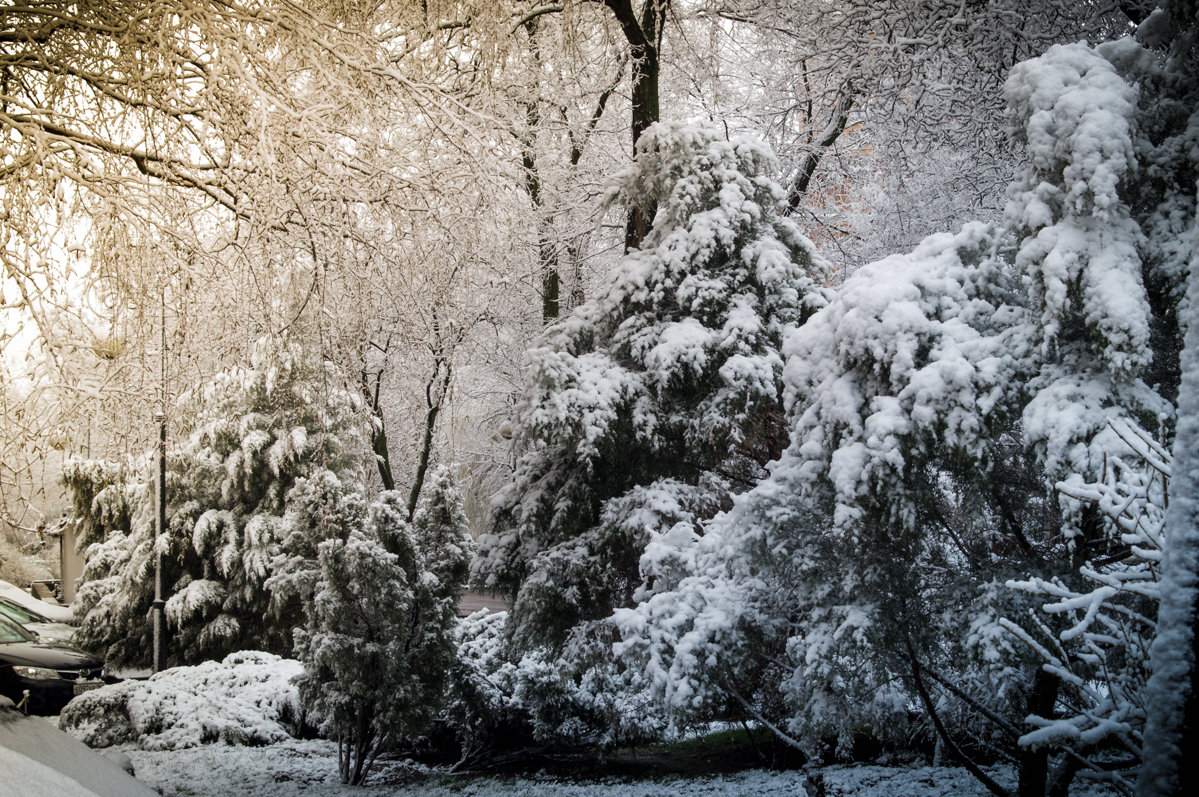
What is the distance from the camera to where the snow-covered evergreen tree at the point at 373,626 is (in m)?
7.34

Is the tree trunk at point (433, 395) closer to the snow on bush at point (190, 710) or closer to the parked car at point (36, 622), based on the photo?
the snow on bush at point (190, 710)

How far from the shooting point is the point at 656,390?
7094mm

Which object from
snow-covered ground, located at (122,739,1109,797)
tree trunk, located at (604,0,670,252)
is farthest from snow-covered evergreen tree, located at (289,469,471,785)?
tree trunk, located at (604,0,670,252)

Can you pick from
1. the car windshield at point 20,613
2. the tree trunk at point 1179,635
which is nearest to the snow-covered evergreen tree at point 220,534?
the car windshield at point 20,613

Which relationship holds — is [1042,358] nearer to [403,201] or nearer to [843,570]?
[843,570]

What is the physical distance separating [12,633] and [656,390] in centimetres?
942

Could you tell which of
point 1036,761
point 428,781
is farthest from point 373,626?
point 1036,761

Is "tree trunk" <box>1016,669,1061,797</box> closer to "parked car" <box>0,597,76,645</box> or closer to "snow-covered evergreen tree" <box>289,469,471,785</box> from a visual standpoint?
"snow-covered evergreen tree" <box>289,469,471,785</box>

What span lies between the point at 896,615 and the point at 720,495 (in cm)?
286

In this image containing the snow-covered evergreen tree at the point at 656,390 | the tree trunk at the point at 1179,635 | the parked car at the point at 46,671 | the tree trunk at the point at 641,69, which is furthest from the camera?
the parked car at the point at 46,671

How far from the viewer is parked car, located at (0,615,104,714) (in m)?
9.38

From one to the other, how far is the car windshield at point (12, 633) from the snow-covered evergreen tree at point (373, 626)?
5.27 meters

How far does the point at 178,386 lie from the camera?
15.9 ft

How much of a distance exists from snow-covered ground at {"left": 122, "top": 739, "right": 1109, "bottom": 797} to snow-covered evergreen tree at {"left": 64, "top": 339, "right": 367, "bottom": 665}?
3.66 meters
